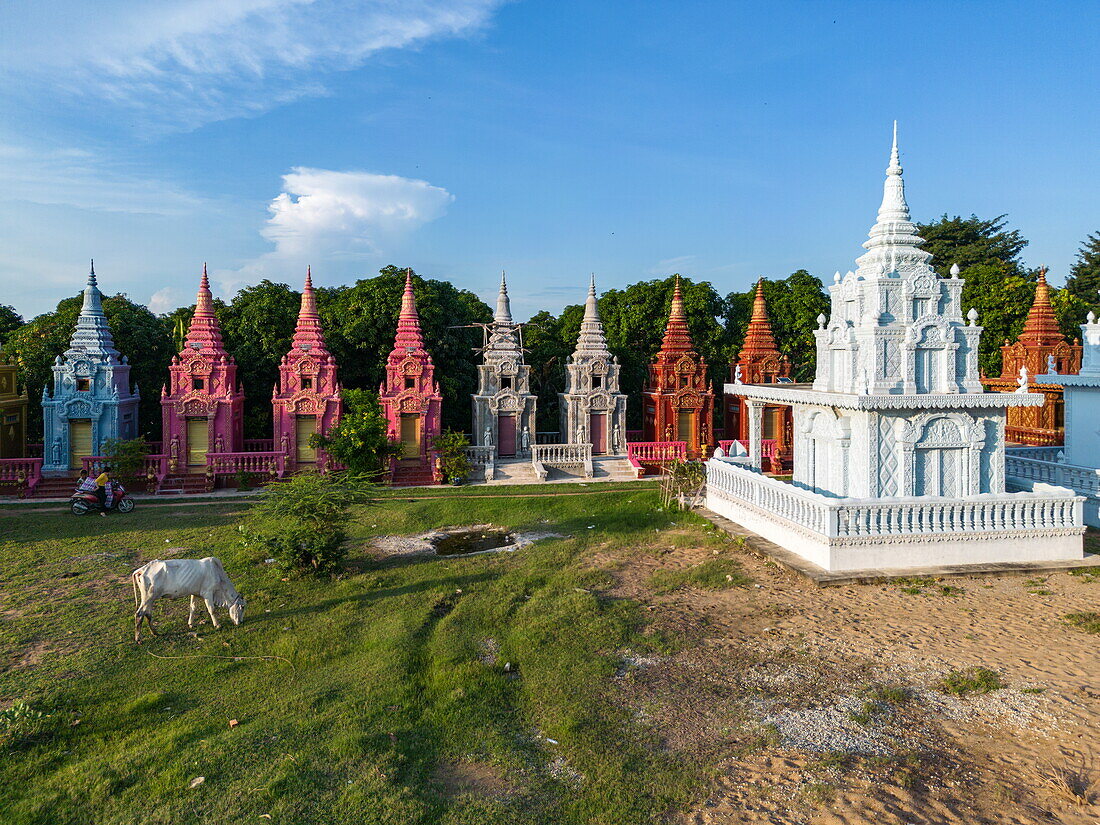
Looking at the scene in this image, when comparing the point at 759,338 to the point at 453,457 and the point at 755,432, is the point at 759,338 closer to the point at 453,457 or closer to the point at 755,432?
the point at 755,432

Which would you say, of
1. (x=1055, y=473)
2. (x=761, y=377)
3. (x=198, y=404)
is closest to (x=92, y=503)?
(x=198, y=404)

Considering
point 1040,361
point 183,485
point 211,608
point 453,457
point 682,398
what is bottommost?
point 211,608

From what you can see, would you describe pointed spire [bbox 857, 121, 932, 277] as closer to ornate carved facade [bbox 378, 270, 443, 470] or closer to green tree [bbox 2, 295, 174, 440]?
ornate carved facade [bbox 378, 270, 443, 470]

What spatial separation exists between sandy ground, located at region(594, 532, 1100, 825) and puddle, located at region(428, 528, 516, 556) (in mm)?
4098

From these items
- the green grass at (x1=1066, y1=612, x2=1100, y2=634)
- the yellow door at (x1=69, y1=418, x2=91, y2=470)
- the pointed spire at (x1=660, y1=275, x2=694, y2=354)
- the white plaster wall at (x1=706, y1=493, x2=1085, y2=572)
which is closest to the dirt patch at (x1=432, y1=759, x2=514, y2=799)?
the white plaster wall at (x1=706, y1=493, x2=1085, y2=572)

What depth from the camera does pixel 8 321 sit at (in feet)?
111

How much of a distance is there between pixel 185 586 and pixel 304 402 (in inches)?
615

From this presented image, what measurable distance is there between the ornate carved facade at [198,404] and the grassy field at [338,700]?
10.1 m

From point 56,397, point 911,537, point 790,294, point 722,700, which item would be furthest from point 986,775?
point 790,294

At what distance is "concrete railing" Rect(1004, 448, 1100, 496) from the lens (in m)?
18.1

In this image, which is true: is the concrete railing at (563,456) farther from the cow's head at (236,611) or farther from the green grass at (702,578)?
the cow's head at (236,611)

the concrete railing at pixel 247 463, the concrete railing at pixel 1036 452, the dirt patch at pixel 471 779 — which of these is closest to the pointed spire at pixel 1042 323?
the concrete railing at pixel 1036 452

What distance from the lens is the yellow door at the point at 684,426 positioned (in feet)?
95.4

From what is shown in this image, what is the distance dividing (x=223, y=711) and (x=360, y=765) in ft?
7.00
